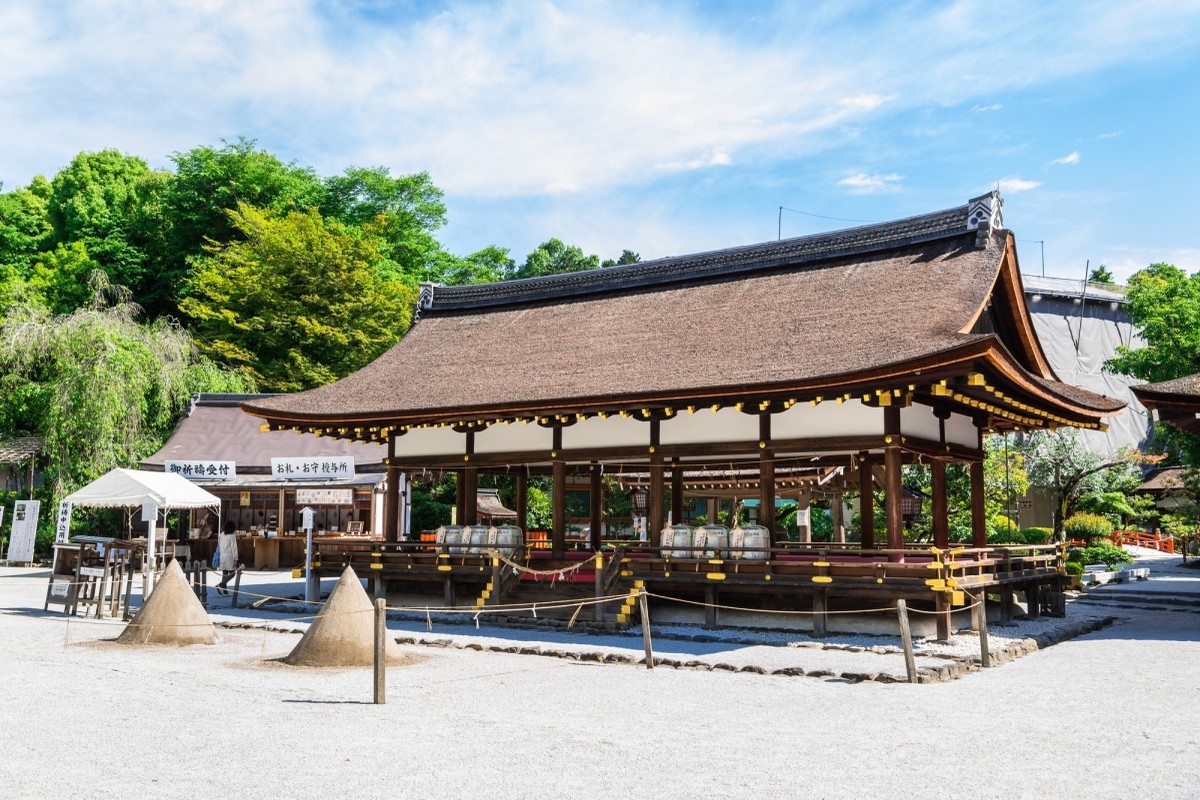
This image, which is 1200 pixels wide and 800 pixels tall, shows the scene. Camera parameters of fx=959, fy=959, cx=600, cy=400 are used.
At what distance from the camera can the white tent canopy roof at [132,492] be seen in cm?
1755

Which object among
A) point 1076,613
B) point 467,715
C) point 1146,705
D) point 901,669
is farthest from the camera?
point 1076,613

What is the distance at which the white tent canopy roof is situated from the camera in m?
17.5

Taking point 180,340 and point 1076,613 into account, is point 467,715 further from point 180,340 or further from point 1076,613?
point 180,340

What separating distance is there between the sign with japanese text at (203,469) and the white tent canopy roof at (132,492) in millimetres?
6819

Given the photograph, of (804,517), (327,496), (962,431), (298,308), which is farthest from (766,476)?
(298,308)

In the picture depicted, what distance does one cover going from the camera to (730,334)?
1659 cm

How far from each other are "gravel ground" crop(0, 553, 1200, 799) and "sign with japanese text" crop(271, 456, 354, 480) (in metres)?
8.86

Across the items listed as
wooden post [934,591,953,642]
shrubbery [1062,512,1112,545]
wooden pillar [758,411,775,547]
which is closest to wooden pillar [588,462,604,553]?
wooden pillar [758,411,775,547]

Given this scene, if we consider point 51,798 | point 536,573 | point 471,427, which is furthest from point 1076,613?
point 51,798

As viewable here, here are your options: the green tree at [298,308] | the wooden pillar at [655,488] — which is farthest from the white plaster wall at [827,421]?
the green tree at [298,308]

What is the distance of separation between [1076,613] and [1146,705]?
31.8 feet

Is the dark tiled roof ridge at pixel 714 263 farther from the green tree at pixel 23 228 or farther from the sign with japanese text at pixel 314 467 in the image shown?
the green tree at pixel 23 228

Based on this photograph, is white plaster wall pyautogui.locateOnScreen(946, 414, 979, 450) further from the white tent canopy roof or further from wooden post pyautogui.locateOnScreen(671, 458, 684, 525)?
the white tent canopy roof

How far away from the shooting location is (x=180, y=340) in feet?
107
